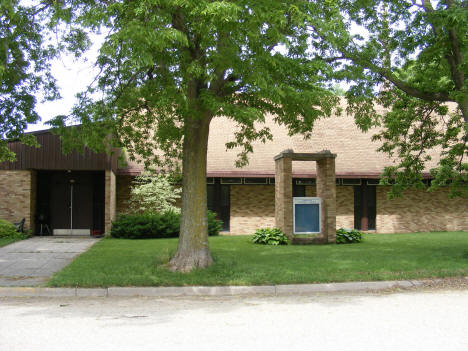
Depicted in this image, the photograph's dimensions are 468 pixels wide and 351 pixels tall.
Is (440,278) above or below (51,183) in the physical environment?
below

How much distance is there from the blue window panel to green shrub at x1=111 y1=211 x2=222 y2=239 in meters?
3.92

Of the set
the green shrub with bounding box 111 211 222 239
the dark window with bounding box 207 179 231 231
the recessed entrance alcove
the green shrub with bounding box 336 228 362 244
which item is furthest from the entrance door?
the green shrub with bounding box 336 228 362 244

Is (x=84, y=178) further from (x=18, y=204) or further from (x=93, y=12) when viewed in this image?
(x=93, y=12)

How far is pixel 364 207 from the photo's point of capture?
21891mm

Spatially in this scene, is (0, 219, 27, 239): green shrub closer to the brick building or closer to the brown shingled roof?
the brick building

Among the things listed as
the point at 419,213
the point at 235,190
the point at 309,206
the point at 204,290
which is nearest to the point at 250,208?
the point at 235,190

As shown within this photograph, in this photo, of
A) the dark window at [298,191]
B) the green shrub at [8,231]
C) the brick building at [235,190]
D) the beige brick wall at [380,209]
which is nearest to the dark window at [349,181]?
the brick building at [235,190]

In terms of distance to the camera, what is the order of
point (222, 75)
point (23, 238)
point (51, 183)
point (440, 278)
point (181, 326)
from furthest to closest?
point (51, 183)
point (23, 238)
point (222, 75)
point (440, 278)
point (181, 326)

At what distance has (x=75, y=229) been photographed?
2030cm

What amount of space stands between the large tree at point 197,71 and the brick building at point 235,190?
6914 mm

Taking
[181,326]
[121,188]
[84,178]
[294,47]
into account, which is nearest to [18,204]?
[84,178]

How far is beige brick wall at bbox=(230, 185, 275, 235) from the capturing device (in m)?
21.3

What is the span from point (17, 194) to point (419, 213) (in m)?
18.2

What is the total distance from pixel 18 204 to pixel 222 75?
40.1 feet
